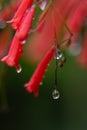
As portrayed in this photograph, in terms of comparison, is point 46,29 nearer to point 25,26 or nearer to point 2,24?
point 2,24

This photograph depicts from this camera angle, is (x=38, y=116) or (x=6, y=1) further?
(x=38, y=116)

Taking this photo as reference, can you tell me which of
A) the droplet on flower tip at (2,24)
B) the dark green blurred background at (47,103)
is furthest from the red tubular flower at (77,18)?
the dark green blurred background at (47,103)

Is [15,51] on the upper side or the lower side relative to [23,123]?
upper

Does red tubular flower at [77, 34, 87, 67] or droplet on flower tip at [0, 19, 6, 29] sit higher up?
droplet on flower tip at [0, 19, 6, 29]

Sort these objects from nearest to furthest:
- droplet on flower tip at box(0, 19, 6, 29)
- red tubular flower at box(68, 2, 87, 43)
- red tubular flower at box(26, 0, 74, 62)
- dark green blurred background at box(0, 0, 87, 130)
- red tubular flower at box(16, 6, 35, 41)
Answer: red tubular flower at box(16, 6, 35, 41)
red tubular flower at box(26, 0, 74, 62)
red tubular flower at box(68, 2, 87, 43)
droplet on flower tip at box(0, 19, 6, 29)
dark green blurred background at box(0, 0, 87, 130)

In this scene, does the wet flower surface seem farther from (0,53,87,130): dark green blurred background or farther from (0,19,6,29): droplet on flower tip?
(0,53,87,130): dark green blurred background

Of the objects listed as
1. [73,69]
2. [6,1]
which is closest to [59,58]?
[6,1]

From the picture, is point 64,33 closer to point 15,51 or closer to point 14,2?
point 14,2

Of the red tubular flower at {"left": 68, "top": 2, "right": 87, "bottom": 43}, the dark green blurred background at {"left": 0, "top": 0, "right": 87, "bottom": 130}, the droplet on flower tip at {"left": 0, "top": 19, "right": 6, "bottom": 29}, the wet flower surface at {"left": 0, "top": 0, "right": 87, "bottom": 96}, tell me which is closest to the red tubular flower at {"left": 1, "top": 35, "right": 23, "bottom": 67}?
the wet flower surface at {"left": 0, "top": 0, "right": 87, "bottom": 96}
